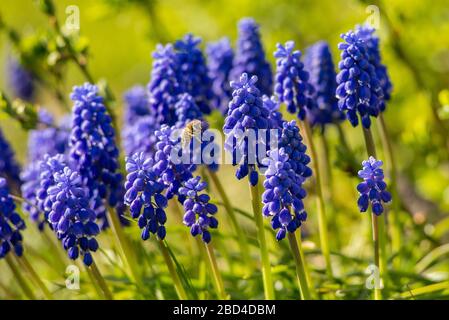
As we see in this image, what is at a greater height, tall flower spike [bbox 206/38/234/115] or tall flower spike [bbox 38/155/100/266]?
tall flower spike [bbox 206/38/234/115]

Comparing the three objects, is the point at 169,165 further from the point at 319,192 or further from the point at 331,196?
the point at 331,196

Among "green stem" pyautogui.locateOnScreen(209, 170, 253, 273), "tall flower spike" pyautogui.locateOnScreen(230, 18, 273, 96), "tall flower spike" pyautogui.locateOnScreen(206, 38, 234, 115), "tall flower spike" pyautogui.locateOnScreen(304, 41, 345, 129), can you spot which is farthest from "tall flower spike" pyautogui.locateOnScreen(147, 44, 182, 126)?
"tall flower spike" pyautogui.locateOnScreen(304, 41, 345, 129)

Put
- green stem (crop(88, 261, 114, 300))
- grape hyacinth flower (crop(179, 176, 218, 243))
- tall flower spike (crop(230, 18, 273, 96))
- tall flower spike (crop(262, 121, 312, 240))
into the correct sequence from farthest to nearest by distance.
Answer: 1. tall flower spike (crop(230, 18, 273, 96))
2. green stem (crop(88, 261, 114, 300))
3. grape hyacinth flower (crop(179, 176, 218, 243))
4. tall flower spike (crop(262, 121, 312, 240))

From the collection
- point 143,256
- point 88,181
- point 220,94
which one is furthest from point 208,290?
point 220,94

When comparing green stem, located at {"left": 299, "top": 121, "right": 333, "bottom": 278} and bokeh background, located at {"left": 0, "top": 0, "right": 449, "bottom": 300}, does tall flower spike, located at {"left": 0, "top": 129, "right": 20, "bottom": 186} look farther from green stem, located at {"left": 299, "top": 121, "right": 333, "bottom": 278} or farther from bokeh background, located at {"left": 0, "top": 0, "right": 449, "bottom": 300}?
green stem, located at {"left": 299, "top": 121, "right": 333, "bottom": 278}

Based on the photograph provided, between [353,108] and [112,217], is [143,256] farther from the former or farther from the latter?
[353,108]

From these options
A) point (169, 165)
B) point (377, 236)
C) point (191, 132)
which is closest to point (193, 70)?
point (191, 132)
